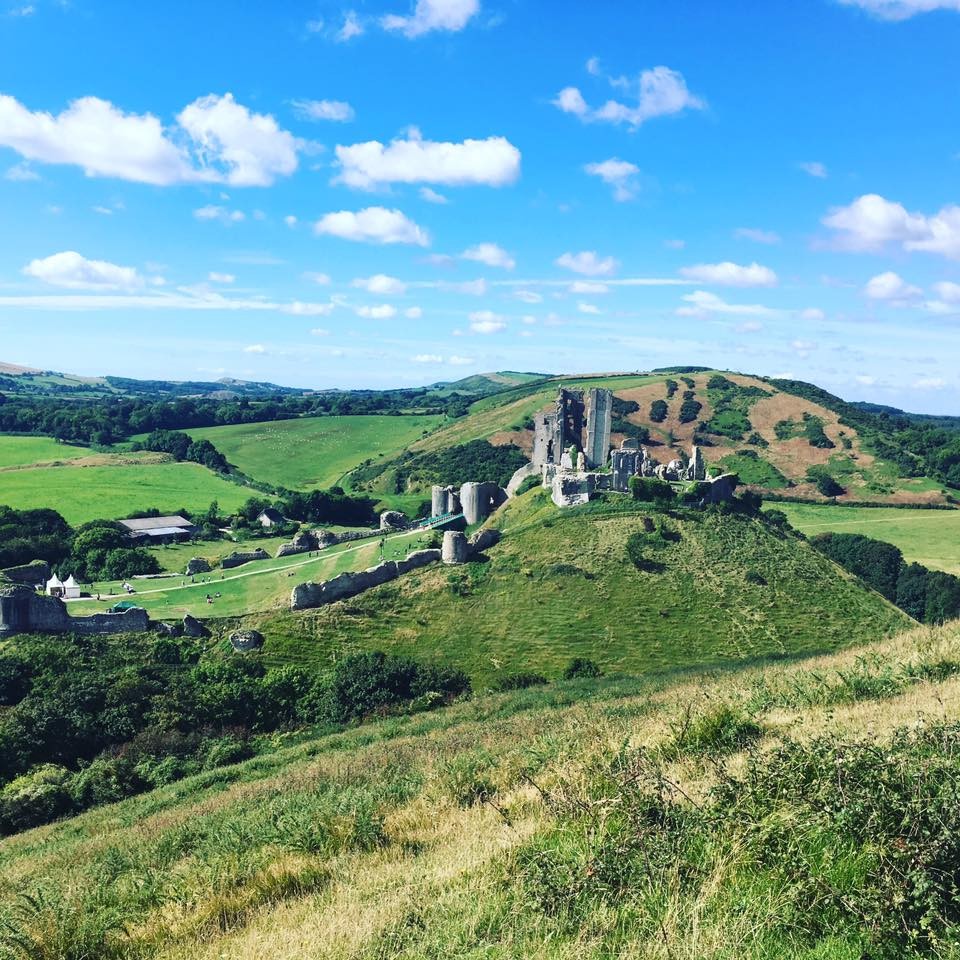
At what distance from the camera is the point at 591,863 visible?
21.5 ft

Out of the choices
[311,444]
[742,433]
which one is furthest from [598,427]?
[311,444]

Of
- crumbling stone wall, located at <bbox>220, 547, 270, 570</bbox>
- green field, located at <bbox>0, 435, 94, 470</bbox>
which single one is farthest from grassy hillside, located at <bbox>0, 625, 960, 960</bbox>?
green field, located at <bbox>0, 435, 94, 470</bbox>

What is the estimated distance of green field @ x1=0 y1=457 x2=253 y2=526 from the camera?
274ft

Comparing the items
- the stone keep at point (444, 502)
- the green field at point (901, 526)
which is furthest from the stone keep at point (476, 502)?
the green field at point (901, 526)

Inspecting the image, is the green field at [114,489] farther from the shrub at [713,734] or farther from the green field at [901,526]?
the shrub at [713,734]

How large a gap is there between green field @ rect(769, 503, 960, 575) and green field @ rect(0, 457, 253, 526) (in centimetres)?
7208

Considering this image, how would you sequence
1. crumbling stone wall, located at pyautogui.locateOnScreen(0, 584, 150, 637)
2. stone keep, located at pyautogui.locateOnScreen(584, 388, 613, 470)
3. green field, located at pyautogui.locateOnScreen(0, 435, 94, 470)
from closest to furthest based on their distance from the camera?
crumbling stone wall, located at pyautogui.locateOnScreen(0, 584, 150, 637) → stone keep, located at pyautogui.locateOnScreen(584, 388, 613, 470) → green field, located at pyautogui.locateOnScreen(0, 435, 94, 470)

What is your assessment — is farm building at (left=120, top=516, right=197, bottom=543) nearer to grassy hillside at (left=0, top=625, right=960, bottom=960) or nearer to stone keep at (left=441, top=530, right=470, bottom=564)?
stone keep at (left=441, top=530, right=470, bottom=564)

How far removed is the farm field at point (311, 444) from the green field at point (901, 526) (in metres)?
67.4

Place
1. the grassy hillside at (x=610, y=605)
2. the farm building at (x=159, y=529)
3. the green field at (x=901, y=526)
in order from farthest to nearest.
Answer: the farm building at (x=159, y=529), the green field at (x=901, y=526), the grassy hillside at (x=610, y=605)

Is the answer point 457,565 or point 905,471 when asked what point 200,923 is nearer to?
point 457,565

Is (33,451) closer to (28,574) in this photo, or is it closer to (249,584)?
(28,574)

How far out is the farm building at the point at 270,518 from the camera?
8219 cm

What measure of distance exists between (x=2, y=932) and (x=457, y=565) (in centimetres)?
3595
